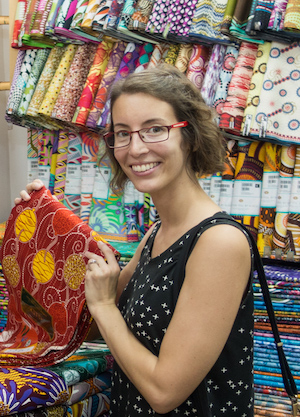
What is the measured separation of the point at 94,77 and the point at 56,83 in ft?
0.76

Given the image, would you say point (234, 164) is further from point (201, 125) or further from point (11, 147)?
point (11, 147)

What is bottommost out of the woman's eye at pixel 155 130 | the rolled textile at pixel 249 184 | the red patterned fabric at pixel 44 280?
the red patterned fabric at pixel 44 280

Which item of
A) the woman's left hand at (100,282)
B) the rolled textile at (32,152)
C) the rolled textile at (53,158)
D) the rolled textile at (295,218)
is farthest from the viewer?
the rolled textile at (32,152)

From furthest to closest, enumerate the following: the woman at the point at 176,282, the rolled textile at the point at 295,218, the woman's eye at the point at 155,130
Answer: the rolled textile at the point at 295,218 < the woman's eye at the point at 155,130 < the woman at the point at 176,282

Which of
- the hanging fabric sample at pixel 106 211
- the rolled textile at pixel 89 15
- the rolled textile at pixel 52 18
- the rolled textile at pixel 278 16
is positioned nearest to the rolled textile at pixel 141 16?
the rolled textile at pixel 89 15

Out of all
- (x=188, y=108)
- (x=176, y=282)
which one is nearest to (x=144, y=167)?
(x=188, y=108)

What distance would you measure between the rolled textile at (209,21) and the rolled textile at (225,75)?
73 mm

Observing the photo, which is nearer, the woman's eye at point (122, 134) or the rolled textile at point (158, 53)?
the woman's eye at point (122, 134)

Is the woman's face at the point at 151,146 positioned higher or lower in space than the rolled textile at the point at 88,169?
higher

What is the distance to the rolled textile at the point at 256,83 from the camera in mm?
2150

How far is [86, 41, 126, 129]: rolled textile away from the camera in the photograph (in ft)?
8.28

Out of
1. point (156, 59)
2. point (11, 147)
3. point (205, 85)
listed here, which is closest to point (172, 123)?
point (205, 85)

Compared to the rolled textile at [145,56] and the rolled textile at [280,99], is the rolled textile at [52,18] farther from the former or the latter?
the rolled textile at [280,99]

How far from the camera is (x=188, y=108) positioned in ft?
4.45
